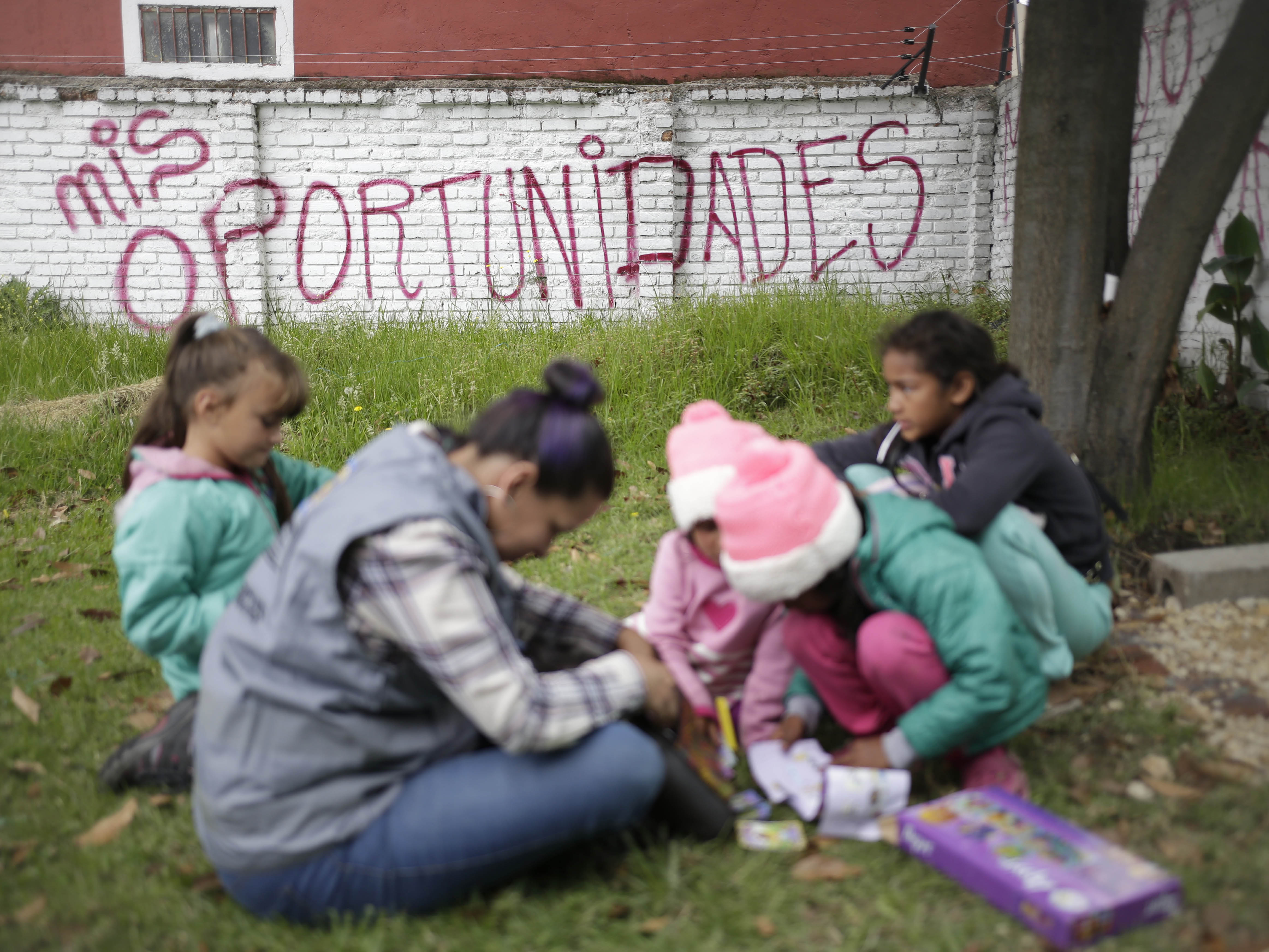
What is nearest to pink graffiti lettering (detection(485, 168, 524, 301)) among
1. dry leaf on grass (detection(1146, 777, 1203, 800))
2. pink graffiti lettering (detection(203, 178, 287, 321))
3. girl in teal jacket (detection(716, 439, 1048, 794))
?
pink graffiti lettering (detection(203, 178, 287, 321))

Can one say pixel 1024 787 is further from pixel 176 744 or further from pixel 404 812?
pixel 176 744

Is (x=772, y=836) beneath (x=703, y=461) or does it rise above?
beneath

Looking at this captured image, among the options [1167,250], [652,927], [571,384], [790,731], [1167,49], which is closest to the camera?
[571,384]

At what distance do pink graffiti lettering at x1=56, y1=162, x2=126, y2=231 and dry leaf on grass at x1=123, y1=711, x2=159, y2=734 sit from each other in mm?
7065

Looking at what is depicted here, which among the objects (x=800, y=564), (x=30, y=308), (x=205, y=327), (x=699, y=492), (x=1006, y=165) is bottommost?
(x=800, y=564)

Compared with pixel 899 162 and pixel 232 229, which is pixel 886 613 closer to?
pixel 899 162

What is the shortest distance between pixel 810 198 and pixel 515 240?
265 centimetres

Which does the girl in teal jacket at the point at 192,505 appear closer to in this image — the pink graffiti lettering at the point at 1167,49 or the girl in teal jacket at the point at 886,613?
the girl in teal jacket at the point at 886,613

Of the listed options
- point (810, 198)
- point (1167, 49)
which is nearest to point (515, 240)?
point (810, 198)

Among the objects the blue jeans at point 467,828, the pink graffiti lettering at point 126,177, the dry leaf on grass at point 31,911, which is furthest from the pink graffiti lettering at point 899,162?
the dry leaf on grass at point 31,911

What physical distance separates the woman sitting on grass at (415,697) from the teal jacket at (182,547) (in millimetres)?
590

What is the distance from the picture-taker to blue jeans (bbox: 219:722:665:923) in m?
1.70

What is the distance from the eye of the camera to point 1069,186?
364 centimetres

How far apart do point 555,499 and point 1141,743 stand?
5.69ft
